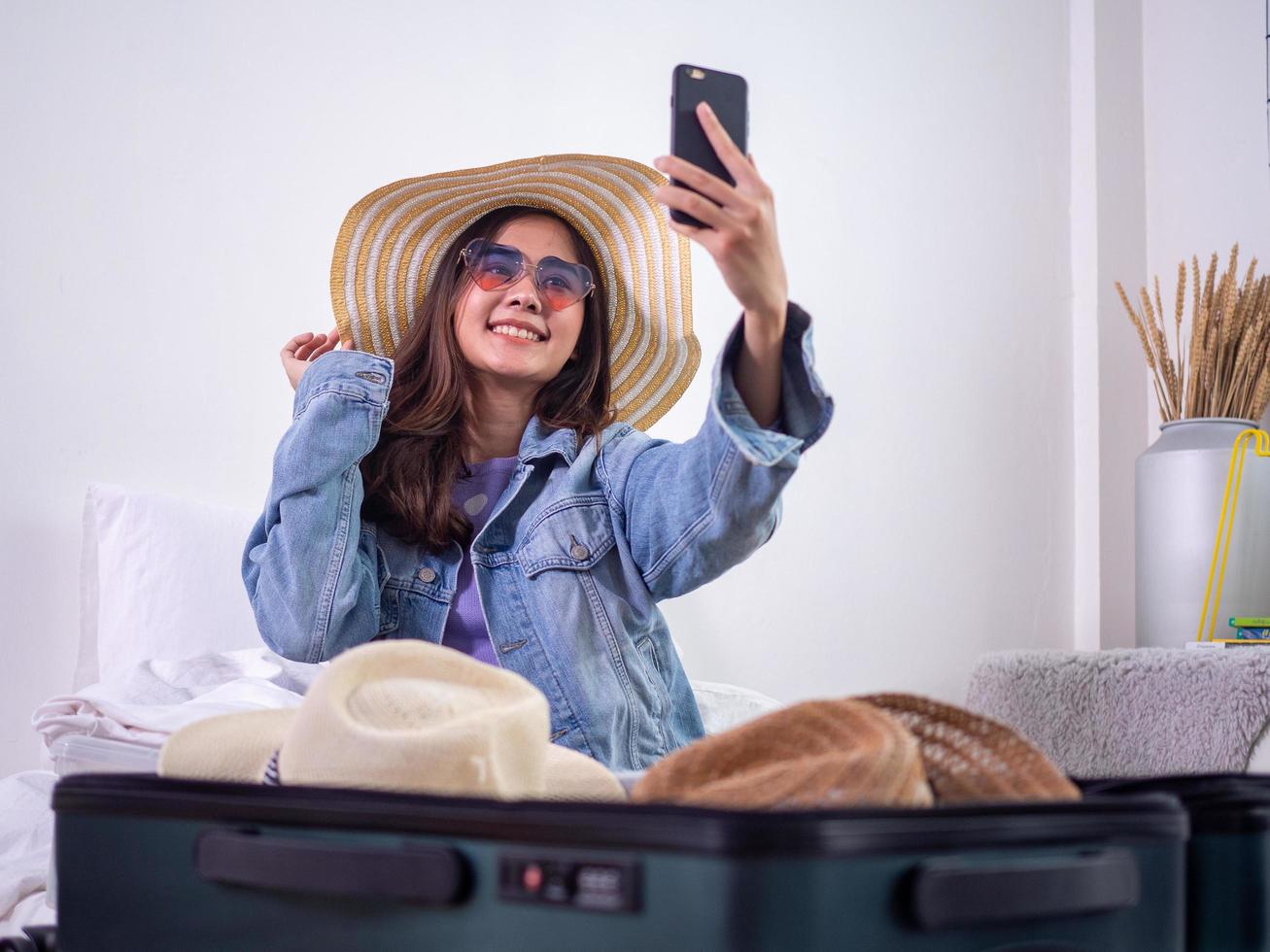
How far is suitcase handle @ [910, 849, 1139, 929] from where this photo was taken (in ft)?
1.16

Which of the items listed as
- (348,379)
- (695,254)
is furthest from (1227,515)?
(348,379)

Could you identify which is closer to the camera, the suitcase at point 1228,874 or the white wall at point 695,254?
the suitcase at point 1228,874

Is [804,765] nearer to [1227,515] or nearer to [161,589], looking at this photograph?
[161,589]

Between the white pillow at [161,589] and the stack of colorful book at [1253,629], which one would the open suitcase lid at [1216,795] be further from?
the stack of colorful book at [1253,629]

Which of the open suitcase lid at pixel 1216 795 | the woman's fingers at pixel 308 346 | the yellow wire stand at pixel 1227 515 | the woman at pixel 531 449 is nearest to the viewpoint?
the open suitcase lid at pixel 1216 795

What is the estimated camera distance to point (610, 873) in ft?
1.15

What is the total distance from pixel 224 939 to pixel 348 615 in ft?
2.58

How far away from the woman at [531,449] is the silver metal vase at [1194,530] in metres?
0.85

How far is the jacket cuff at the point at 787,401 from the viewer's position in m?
0.88

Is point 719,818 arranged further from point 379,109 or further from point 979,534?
point 979,534

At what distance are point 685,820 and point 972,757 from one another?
134 millimetres

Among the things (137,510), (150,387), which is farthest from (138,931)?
(150,387)

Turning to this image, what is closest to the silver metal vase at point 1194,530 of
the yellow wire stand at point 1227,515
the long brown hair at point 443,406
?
the yellow wire stand at point 1227,515

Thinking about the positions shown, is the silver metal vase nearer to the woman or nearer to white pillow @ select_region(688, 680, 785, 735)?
white pillow @ select_region(688, 680, 785, 735)
